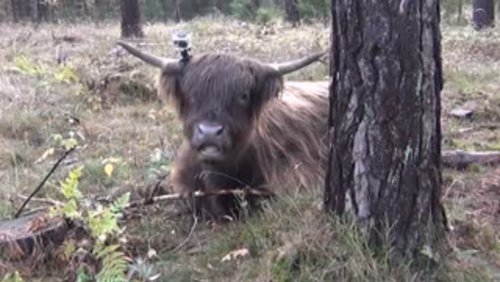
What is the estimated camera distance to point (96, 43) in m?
13.2

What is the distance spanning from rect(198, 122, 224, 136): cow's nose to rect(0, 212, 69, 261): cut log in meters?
0.88

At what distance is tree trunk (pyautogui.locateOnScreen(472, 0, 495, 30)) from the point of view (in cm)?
1612

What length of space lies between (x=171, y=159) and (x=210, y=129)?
1.50m

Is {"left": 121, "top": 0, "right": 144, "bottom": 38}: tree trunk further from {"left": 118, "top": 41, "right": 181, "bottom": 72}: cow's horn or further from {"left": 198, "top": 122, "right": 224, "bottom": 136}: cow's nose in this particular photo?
{"left": 198, "top": 122, "right": 224, "bottom": 136}: cow's nose

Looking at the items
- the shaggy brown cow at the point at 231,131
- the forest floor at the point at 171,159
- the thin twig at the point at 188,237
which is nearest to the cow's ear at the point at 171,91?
the shaggy brown cow at the point at 231,131

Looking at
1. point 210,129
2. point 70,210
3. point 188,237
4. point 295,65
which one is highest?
point 295,65

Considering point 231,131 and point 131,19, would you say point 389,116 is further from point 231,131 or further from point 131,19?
point 131,19

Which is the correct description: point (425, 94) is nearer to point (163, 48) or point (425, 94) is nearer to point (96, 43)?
point (163, 48)

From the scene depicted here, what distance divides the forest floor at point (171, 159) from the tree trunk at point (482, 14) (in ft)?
13.8

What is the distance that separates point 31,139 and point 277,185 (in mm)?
2839

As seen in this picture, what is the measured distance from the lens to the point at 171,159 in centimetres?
601

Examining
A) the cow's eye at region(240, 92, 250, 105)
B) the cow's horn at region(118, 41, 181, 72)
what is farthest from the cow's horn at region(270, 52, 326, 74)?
the cow's horn at region(118, 41, 181, 72)

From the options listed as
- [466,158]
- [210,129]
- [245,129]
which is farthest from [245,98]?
[466,158]

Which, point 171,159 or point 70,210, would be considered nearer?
point 70,210
